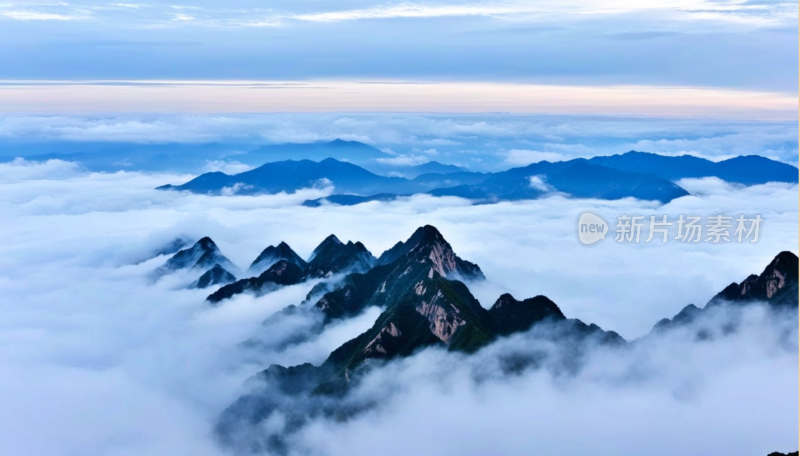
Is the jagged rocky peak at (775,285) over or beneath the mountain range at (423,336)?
over

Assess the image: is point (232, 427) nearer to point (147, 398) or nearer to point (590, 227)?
point (147, 398)

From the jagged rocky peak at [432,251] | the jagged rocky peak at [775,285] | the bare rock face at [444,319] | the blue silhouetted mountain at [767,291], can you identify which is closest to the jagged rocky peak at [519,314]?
the bare rock face at [444,319]

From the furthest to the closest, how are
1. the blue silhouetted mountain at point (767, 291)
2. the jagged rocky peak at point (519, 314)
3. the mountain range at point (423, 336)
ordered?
the jagged rocky peak at point (519, 314), the mountain range at point (423, 336), the blue silhouetted mountain at point (767, 291)

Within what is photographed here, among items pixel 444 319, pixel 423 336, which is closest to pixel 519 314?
pixel 444 319

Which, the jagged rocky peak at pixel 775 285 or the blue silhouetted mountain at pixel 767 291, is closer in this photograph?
the jagged rocky peak at pixel 775 285

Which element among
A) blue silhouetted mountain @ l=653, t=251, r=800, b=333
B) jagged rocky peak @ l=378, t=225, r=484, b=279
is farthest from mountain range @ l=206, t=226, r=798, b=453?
jagged rocky peak @ l=378, t=225, r=484, b=279

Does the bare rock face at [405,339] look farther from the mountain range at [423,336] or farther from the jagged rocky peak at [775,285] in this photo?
the jagged rocky peak at [775,285]

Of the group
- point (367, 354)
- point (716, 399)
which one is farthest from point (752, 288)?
point (367, 354)

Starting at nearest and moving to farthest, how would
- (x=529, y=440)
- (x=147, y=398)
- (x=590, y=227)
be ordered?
(x=590, y=227) < (x=529, y=440) < (x=147, y=398)
